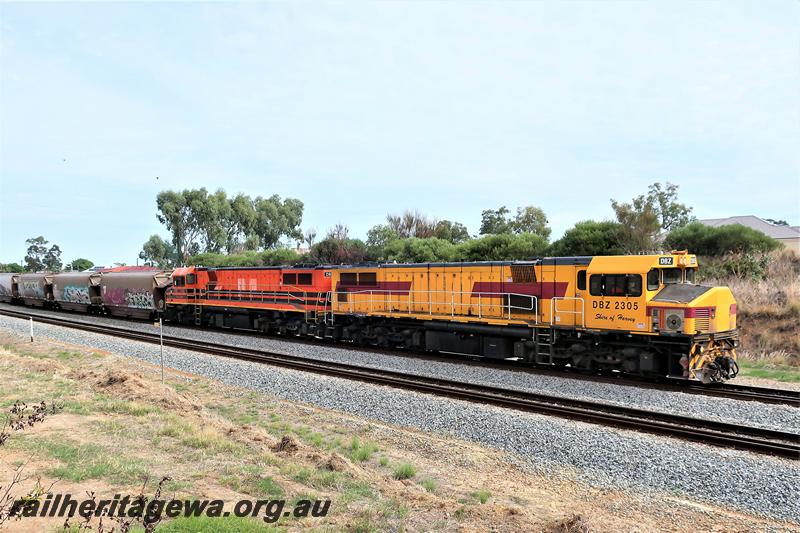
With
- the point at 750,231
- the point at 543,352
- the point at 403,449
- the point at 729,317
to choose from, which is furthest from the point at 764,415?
the point at 750,231

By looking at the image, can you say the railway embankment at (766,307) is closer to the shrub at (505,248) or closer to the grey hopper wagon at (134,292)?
the shrub at (505,248)

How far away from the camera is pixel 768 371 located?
18797 mm

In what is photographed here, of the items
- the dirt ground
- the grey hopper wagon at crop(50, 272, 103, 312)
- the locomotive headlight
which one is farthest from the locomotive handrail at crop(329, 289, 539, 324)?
the grey hopper wagon at crop(50, 272, 103, 312)

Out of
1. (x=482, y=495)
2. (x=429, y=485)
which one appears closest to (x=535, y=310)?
(x=429, y=485)

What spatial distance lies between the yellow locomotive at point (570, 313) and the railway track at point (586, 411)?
3331 mm

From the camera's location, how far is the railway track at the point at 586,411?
33.6 ft

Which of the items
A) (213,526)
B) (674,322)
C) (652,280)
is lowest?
(213,526)

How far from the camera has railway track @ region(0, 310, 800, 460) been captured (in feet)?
33.6

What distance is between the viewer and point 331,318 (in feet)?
81.3

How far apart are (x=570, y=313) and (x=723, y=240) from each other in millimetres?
22072

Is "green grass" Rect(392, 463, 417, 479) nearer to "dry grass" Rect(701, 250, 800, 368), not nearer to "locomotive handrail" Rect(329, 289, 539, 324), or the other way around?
"locomotive handrail" Rect(329, 289, 539, 324)

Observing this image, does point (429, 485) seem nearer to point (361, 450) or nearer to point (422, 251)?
point (361, 450)

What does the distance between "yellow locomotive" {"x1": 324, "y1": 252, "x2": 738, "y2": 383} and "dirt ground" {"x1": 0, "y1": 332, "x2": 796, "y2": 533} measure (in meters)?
7.20

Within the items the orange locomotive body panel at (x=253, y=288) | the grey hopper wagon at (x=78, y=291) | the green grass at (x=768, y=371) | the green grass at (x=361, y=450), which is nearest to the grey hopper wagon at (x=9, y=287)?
the grey hopper wagon at (x=78, y=291)
